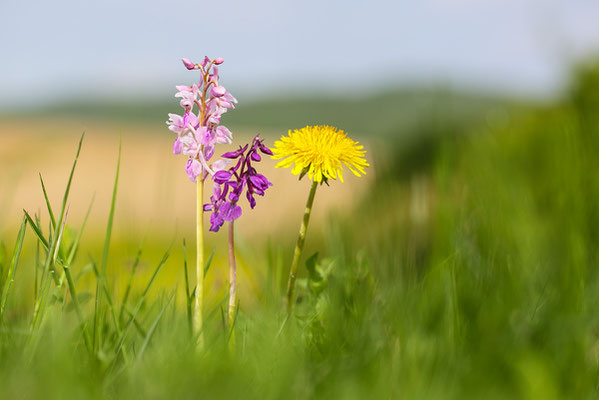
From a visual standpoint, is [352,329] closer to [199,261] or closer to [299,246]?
[299,246]

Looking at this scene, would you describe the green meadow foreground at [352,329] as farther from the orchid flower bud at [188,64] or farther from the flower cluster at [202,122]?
the orchid flower bud at [188,64]

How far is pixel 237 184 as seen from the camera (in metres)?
1.26

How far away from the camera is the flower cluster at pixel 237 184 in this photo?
4.11 feet

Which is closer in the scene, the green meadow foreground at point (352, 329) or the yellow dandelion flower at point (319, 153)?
the green meadow foreground at point (352, 329)

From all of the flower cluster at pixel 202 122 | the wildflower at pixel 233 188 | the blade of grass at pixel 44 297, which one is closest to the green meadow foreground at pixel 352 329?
the blade of grass at pixel 44 297

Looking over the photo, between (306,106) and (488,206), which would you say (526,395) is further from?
(306,106)

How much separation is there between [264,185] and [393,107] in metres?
76.2

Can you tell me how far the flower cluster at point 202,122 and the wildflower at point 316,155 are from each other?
15cm

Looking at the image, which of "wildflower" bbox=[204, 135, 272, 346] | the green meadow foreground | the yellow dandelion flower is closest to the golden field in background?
the green meadow foreground

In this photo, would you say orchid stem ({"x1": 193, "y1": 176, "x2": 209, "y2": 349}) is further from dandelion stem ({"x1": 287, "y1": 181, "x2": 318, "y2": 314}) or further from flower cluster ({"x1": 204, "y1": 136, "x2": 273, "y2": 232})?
dandelion stem ({"x1": 287, "y1": 181, "x2": 318, "y2": 314})

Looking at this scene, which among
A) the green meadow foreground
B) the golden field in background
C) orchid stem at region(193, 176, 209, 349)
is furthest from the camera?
the golden field in background

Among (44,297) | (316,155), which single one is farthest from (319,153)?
(44,297)

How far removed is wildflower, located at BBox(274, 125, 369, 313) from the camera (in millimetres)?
1255

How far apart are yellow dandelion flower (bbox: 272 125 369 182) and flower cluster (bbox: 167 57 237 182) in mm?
147
